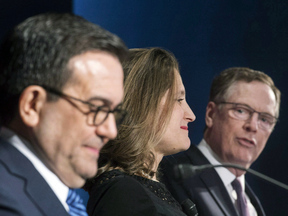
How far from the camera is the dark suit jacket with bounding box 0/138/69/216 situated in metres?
0.69

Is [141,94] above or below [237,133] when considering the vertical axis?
above

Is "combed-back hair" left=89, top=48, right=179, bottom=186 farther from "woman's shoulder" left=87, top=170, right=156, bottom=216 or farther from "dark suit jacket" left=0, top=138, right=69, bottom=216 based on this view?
"dark suit jacket" left=0, top=138, right=69, bottom=216

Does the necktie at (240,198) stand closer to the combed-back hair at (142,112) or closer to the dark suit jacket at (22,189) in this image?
the combed-back hair at (142,112)

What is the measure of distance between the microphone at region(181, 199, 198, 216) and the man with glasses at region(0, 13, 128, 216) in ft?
1.98

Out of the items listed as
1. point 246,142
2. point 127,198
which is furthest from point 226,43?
point 127,198

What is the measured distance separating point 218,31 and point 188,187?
691mm

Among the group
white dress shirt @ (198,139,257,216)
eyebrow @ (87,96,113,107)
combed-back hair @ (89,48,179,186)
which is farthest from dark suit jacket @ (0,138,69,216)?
white dress shirt @ (198,139,257,216)

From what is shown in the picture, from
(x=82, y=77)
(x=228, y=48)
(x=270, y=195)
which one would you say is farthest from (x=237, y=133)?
(x=82, y=77)

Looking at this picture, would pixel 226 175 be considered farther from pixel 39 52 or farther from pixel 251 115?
pixel 39 52

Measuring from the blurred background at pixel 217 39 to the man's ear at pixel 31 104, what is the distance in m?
0.88

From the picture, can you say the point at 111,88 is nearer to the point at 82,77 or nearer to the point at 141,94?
the point at 82,77

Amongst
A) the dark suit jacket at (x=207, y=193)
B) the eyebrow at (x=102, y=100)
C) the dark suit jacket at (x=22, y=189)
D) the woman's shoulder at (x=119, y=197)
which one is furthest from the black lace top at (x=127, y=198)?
the eyebrow at (x=102, y=100)

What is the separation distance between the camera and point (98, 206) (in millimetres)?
1032

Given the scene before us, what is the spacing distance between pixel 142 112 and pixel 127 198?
0.34m
